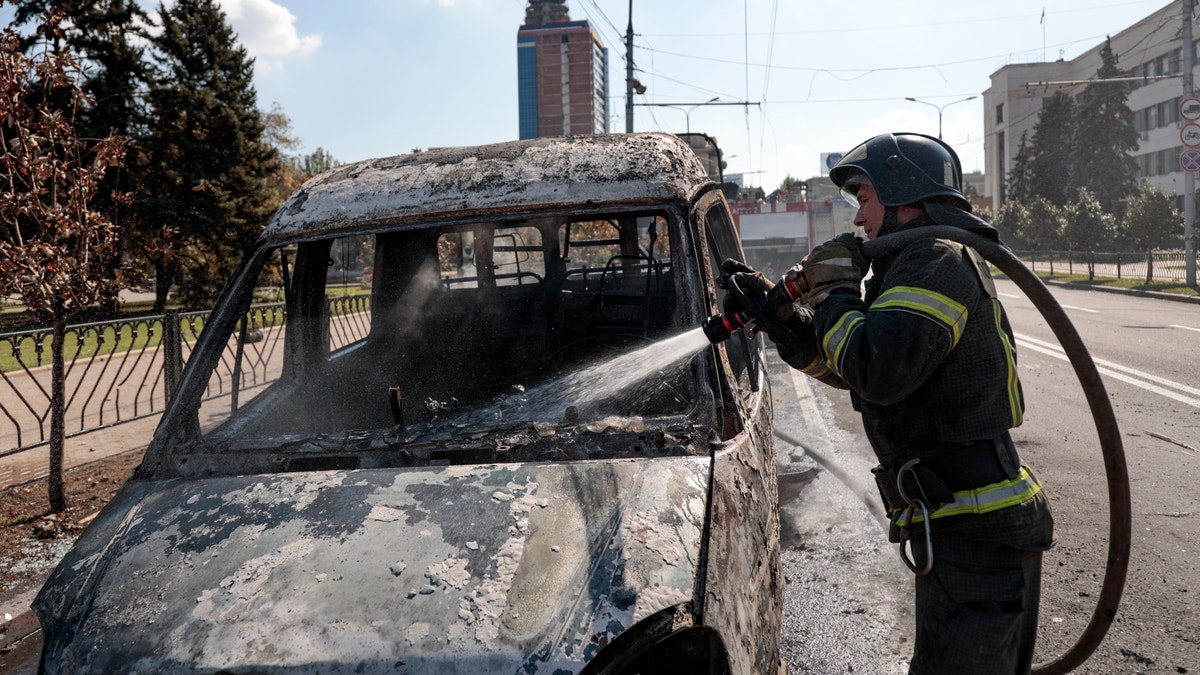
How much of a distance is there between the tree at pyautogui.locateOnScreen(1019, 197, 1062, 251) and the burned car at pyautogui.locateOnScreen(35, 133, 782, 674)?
4323cm

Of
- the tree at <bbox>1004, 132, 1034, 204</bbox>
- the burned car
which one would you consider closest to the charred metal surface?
the burned car

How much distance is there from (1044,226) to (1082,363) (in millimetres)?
45068

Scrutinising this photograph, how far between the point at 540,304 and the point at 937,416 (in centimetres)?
256

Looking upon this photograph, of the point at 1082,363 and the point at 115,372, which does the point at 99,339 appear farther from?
the point at 1082,363

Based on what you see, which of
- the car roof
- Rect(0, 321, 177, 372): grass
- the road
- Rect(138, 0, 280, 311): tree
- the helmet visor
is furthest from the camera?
Rect(138, 0, 280, 311): tree

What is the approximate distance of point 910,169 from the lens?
7.70 ft

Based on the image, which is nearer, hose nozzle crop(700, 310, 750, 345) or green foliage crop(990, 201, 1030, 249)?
hose nozzle crop(700, 310, 750, 345)

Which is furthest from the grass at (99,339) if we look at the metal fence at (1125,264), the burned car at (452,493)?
the metal fence at (1125,264)

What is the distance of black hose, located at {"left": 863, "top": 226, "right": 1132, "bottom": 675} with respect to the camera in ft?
7.06

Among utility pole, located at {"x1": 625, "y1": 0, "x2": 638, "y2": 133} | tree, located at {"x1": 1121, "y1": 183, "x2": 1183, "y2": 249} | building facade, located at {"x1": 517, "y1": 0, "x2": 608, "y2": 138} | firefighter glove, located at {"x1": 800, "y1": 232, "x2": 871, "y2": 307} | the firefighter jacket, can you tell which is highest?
building facade, located at {"x1": 517, "y1": 0, "x2": 608, "y2": 138}

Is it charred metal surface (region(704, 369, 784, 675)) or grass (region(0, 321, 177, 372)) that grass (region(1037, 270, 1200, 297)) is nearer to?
grass (region(0, 321, 177, 372))

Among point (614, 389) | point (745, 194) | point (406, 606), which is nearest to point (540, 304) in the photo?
point (614, 389)

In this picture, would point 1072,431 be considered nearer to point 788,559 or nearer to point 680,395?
point 788,559

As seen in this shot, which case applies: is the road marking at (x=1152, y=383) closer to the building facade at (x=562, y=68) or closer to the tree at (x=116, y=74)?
the tree at (x=116, y=74)
